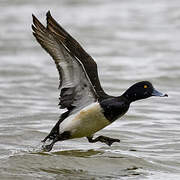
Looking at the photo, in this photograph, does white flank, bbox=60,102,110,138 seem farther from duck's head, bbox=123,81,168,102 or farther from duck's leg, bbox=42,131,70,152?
duck's head, bbox=123,81,168,102

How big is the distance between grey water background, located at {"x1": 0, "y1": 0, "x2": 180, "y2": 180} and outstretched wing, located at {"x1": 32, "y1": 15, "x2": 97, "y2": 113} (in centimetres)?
74

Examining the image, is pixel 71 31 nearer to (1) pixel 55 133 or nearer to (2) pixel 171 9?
(2) pixel 171 9

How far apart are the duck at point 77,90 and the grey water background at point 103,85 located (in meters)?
0.44

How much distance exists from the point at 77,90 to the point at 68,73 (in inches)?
11.8

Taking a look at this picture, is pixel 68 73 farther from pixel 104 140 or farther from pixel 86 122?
pixel 104 140

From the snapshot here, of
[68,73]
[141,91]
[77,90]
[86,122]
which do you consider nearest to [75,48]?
[68,73]

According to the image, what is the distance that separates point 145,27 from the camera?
22.1m

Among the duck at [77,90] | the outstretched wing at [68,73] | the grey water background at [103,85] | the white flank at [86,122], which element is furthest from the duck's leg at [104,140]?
the outstretched wing at [68,73]

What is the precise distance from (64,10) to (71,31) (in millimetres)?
3361

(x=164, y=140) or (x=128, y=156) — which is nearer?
(x=128, y=156)

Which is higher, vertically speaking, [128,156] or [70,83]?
[70,83]

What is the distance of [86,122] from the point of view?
383 inches

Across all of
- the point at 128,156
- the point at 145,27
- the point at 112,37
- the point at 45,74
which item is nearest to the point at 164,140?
the point at 128,156

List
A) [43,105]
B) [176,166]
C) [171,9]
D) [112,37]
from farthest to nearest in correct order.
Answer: [171,9], [112,37], [43,105], [176,166]
